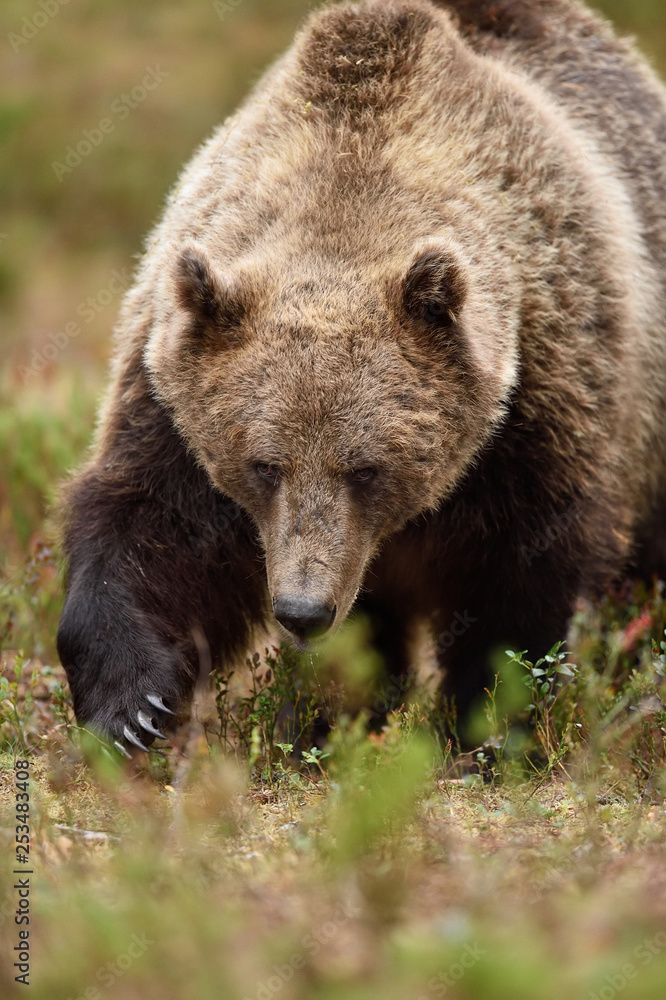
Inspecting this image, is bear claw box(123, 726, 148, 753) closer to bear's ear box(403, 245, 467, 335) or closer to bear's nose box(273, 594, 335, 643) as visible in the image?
bear's nose box(273, 594, 335, 643)

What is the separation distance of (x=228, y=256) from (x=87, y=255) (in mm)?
13225

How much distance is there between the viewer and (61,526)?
4.82m

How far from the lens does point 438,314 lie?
4.04m

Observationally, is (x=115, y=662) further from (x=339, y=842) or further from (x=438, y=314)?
(x=339, y=842)

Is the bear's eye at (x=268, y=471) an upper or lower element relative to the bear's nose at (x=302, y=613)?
upper

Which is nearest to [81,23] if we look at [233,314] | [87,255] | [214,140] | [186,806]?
[87,255]

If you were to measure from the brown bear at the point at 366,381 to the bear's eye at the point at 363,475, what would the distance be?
1cm

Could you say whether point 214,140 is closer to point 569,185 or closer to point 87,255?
point 569,185

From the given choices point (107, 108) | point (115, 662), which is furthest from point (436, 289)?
point (107, 108)

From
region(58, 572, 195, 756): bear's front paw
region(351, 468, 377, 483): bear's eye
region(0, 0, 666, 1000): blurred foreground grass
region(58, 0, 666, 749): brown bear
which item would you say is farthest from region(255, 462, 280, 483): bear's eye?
region(58, 572, 195, 756): bear's front paw

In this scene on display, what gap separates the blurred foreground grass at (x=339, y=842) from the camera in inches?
96.0

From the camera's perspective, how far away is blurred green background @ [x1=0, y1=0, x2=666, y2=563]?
16.2 meters

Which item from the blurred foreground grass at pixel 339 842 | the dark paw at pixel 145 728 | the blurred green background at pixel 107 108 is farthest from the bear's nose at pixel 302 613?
the blurred green background at pixel 107 108

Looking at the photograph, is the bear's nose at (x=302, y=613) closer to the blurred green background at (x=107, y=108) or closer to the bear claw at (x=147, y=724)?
the bear claw at (x=147, y=724)
